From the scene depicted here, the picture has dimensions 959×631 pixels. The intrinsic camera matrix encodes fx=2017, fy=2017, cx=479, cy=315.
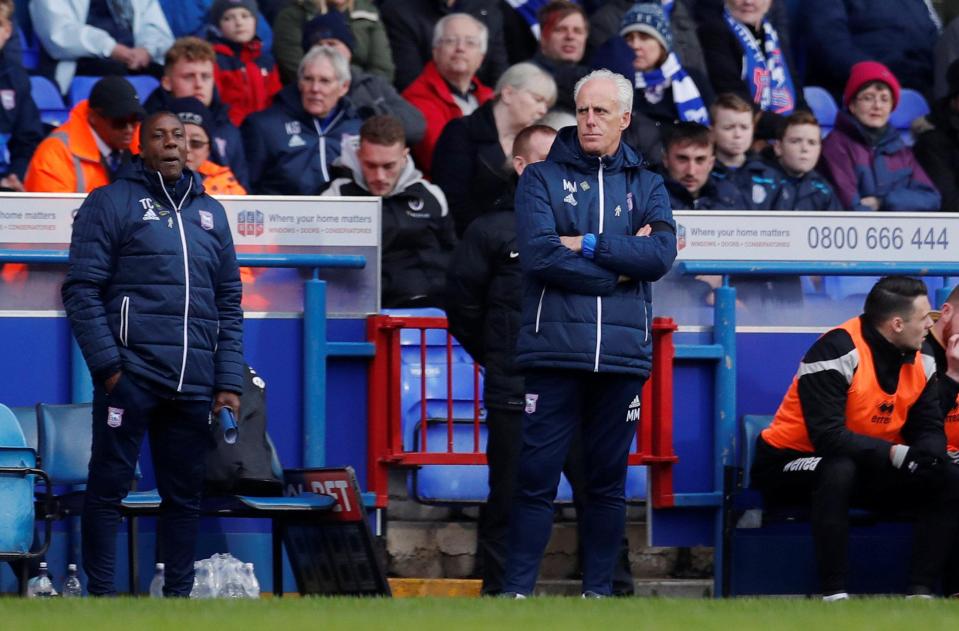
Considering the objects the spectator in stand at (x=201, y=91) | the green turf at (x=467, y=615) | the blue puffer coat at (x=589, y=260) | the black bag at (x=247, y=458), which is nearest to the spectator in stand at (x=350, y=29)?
the spectator in stand at (x=201, y=91)

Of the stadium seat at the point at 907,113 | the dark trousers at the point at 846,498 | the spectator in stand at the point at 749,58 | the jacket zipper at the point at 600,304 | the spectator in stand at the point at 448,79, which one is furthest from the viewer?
the stadium seat at the point at 907,113

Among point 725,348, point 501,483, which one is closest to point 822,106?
point 725,348

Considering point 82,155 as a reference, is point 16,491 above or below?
below

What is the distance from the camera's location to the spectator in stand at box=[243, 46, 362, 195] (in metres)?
11.8

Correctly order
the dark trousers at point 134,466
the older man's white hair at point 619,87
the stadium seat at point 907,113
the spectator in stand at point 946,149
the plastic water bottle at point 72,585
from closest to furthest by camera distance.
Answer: the older man's white hair at point 619,87, the dark trousers at point 134,466, the plastic water bottle at point 72,585, the spectator in stand at point 946,149, the stadium seat at point 907,113

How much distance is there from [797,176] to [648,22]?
1504mm

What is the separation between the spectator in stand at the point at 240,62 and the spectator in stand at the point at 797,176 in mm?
3120

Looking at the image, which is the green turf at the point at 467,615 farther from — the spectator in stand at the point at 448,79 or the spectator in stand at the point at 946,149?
the spectator in stand at the point at 946,149

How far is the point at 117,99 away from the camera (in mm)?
10008

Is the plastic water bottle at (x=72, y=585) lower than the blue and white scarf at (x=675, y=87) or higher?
lower

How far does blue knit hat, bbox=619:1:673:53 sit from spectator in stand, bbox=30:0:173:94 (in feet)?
9.77

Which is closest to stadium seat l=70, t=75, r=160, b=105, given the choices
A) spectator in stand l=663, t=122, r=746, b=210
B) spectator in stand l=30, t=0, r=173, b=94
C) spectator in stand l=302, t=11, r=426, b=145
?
spectator in stand l=30, t=0, r=173, b=94

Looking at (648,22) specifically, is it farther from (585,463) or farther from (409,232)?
(585,463)

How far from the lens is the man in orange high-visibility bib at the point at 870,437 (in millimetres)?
9227
